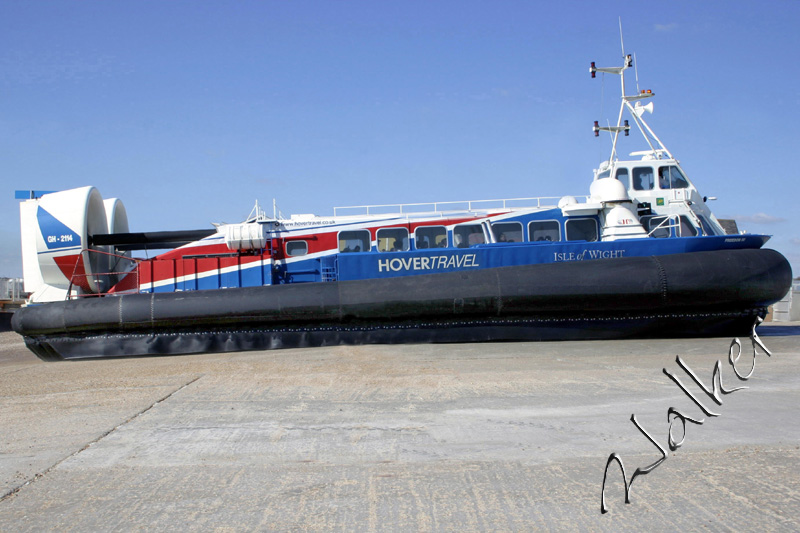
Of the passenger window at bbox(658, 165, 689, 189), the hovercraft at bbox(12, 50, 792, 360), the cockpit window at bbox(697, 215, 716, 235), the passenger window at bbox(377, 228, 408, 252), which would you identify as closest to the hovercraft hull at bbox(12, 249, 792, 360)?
the hovercraft at bbox(12, 50, 792, 360)

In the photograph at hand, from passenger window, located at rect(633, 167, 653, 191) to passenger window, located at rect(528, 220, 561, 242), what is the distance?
65.7 inches

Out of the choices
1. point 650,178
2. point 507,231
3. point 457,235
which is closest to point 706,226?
point 650,178

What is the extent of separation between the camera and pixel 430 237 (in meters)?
9.77

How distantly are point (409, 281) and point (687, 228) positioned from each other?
179 inches

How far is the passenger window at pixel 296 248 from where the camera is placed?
973 cm

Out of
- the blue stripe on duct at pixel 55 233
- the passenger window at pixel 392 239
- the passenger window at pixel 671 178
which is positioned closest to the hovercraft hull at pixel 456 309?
the passenger window at pixel 392 239

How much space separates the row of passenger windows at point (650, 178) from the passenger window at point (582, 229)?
1102 mm

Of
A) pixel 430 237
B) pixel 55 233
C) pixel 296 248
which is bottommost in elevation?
pixel 296 248

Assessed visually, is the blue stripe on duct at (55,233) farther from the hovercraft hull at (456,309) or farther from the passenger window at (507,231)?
the passenger window at (507,231)

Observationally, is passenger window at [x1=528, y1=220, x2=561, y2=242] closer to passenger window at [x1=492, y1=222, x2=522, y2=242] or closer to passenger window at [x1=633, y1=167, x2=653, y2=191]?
passenger window at [x1=492, y1=222, x2=522, y2=242]

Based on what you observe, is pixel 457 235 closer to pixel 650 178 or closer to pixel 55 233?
pixel 650 178

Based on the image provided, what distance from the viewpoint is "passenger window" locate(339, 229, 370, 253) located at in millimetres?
9750

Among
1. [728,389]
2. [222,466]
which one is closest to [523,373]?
[728,389]

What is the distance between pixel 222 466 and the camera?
10.4 feet
